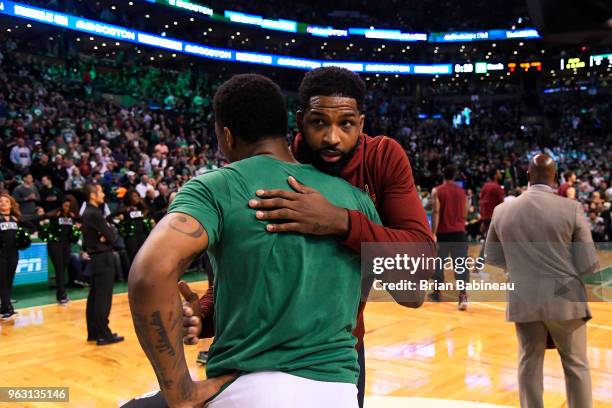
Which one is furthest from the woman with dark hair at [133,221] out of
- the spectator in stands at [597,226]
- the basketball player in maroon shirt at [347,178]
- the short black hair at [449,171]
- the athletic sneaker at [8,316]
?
the spectator in stands at [597,226]

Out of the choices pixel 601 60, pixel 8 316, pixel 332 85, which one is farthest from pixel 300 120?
pixel 601 60

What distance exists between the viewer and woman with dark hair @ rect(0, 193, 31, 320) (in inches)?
257

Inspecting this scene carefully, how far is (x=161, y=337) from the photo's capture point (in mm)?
1156

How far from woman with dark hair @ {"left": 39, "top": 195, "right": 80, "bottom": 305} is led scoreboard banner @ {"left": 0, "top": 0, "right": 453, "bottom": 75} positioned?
8155 mm

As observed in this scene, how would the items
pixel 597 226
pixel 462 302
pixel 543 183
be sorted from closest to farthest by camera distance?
pixel 543 183
pixel 462 302
pixel 597 226

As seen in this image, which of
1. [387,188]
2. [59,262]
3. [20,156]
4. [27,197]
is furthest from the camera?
[20,156]

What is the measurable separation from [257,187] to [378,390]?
3129 millimetres

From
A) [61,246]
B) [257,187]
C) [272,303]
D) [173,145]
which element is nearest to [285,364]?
[272,303]

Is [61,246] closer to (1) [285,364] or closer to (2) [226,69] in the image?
(1) [285,364]

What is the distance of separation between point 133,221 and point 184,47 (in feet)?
63.4

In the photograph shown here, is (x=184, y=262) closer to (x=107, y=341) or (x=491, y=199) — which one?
(x=107, y=341)

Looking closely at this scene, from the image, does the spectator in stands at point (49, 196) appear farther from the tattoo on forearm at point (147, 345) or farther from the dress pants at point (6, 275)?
the tattoo on forearm at point (147, 345)

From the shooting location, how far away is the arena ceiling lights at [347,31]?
88.9 feet

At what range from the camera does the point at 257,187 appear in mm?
1232
